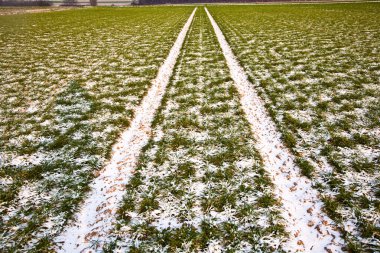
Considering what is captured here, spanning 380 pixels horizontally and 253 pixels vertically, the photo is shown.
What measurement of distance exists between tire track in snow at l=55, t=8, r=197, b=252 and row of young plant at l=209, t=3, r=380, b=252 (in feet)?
15.5

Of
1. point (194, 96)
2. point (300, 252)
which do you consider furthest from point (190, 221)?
point (194, 96)

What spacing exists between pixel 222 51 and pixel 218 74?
18.2ft

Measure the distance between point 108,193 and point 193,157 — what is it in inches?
98.4

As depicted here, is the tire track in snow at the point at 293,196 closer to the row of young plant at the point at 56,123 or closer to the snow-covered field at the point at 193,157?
the snow-covered field at the point at 193,157

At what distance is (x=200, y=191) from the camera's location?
586 cm

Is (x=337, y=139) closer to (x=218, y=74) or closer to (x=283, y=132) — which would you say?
(x=283, y=132)

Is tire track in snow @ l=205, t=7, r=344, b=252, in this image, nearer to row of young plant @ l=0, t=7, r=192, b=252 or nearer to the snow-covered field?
the snow-covered field

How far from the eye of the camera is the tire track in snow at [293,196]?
15.2 feet

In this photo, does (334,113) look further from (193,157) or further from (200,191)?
(200,191)

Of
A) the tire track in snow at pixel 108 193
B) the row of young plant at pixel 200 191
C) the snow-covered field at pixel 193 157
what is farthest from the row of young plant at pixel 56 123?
the row of young plant at pixel 200 191

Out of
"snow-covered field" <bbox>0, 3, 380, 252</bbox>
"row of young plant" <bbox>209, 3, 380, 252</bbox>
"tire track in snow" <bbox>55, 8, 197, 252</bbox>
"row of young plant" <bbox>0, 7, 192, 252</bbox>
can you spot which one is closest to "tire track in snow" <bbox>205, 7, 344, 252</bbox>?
"snow-covered field" <bbox>0, 3, 380, 252</bbox>

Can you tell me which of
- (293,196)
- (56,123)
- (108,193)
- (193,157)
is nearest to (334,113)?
(293,196)

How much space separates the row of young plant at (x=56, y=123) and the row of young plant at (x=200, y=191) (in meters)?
1.47

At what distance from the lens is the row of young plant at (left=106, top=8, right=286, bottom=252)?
4741mm
